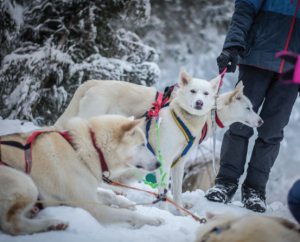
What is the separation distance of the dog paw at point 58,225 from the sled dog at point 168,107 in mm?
1235

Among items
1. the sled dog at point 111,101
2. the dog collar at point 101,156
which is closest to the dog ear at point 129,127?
the dog collar at point 101,156

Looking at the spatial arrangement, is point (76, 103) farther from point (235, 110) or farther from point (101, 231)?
point (235, 110)

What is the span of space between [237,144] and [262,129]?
35 cm

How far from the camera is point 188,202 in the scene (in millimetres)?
2643

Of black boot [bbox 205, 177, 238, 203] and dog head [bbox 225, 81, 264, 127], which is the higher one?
dog head [bbox 225, 81, 264, 127]

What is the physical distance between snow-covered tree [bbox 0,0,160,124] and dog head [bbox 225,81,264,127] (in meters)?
2.76

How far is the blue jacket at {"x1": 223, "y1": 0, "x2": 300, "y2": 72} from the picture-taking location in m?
2.29

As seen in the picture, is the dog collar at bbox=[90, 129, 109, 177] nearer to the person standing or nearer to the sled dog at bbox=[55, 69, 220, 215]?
the sled dog at bbox=[55, 69, 220, 215]

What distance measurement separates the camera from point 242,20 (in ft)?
7.78

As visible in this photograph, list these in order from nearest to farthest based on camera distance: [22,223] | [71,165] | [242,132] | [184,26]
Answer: [22,223] → [71,165] → [242,132] → [184,26]

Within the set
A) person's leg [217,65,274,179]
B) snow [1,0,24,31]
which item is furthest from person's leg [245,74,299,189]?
snow [1,0,24,31]

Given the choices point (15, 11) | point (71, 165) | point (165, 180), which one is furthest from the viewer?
point (15, 11)

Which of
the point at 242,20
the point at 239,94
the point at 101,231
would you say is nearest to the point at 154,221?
the point at 101,231

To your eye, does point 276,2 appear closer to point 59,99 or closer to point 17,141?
point 17,141
